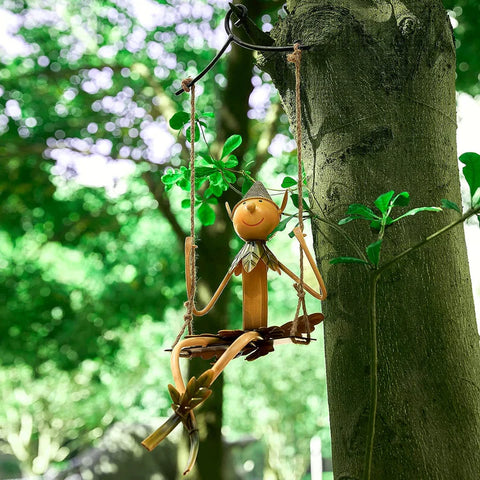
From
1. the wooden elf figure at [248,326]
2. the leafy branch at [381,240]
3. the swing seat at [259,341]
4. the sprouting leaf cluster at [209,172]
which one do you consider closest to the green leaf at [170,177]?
the sprouting leaf cluster at [209,172]

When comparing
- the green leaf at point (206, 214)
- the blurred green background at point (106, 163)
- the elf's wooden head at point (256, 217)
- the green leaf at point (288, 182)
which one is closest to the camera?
the elf's wooden head at point (256, 217)

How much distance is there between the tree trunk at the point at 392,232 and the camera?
96cm

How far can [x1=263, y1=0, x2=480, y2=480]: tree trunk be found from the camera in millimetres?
956

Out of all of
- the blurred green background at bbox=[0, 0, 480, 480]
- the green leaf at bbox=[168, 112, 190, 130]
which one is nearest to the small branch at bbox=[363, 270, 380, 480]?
the green leaf at bbox=[168, 112, 190, 130]

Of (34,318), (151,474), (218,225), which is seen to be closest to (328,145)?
(218,225)

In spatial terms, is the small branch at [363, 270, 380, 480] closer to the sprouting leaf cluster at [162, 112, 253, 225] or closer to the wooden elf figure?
the wooden elf figure

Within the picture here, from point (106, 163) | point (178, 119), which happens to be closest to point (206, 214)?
point (178, 119)

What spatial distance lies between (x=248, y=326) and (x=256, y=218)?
0.20m

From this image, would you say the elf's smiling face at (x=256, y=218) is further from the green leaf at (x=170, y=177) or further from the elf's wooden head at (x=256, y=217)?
the green leaf at (x=170, y=177)

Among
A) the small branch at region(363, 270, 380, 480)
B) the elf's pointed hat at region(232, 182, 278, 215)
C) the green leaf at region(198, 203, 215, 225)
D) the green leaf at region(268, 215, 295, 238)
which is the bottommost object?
the small branch at region(363, 270, 380, 480)

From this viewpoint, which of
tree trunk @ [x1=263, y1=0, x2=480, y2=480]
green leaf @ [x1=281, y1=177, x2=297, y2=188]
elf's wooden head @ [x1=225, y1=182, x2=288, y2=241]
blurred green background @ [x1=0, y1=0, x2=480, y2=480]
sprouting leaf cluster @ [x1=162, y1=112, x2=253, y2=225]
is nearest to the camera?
tree trunk @ [x1=263, y1=0, x2=480, y2=480]

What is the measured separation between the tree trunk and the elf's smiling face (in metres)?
0.10

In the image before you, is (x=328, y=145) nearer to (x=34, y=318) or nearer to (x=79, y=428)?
(x=34, y=318)

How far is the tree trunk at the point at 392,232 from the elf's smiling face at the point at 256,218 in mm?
96
